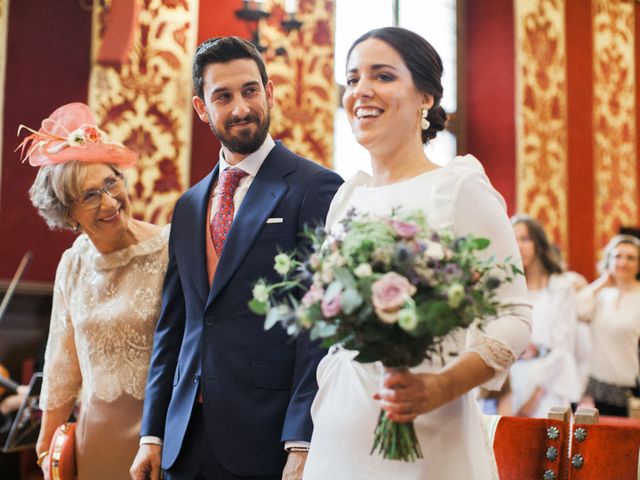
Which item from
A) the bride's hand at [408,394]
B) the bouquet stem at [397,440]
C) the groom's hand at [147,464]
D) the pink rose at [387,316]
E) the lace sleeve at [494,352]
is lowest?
the groom's hand at [147,464]

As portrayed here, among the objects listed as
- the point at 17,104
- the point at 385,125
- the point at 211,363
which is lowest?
the point at 211,363

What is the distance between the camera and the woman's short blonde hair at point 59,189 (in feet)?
9.83

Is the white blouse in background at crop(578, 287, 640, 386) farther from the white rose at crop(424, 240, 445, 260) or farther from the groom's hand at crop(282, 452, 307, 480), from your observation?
the white rose at crop(424, 240, 445, 260)

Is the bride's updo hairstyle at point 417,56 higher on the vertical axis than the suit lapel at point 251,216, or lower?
higher

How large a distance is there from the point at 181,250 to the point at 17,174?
2906 mm

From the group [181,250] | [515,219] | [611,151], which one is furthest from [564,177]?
[181,250]

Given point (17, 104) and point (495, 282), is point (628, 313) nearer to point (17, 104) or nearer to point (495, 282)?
point (17, 104)

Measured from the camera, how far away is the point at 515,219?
5.73 metres

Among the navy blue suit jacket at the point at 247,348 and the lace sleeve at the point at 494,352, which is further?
the navy blue suit jacket at the point at 247,348

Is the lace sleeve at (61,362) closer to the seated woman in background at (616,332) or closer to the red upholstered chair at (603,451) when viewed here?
the red upholstered chair at (603,451)

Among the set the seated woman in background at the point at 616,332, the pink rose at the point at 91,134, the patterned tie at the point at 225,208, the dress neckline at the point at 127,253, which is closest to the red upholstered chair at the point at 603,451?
the patterned tie at the point at 225,208

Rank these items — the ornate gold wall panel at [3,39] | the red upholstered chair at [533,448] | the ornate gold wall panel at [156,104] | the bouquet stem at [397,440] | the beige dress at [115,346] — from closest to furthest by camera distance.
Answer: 1. the bouquet stem at [397,440]
2. the red upholstered chair at [533,448]
3. the beige dress at [115,346]
4. the ornate gold wall panel at [3,39]
5. the ornate gold wall panel at [156,104]

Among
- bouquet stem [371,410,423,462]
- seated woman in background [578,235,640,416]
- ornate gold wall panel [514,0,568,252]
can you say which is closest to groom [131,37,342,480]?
bouquet stem [371,410,423,462]

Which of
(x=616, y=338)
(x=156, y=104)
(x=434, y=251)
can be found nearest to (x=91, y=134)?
(x=434, y=251)
